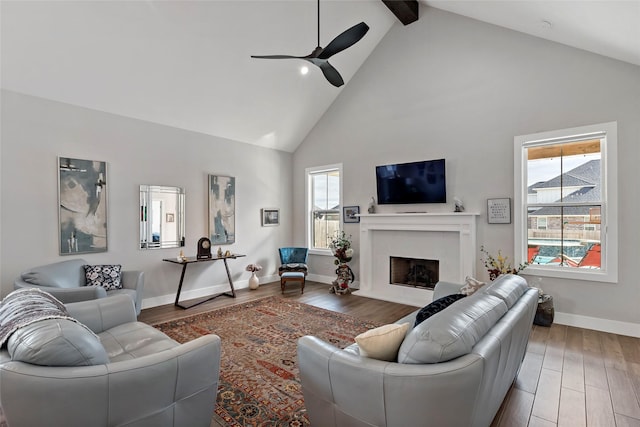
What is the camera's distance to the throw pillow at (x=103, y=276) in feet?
11.9

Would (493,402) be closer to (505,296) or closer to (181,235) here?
(505,296)

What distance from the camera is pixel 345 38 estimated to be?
284 centimetres

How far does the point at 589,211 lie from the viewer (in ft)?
12.3

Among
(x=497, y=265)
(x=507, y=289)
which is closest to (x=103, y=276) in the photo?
(x=507, y=289)

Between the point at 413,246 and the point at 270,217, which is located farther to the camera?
the point at 270,217

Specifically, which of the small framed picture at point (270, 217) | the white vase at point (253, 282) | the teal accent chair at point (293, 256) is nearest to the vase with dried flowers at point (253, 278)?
the white vase at point (253, 282)

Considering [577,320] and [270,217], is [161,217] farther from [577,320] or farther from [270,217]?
[577,320]

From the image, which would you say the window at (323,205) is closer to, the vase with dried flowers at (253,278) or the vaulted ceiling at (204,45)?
the vase with dried flowers at (253,278)

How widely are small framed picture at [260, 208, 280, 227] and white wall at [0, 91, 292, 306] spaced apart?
104mm

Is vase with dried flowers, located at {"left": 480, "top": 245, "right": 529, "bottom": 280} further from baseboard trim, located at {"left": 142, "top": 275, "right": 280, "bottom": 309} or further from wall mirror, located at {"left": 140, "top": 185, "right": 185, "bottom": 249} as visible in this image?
wall mirror, located at {"left": 140, "top": 185, "right": 185, "bottom": 249}

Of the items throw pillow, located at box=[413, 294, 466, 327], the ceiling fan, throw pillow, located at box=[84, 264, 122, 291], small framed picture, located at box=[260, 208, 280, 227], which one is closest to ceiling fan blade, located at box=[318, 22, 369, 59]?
the ceiling fan

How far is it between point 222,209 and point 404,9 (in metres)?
4.21

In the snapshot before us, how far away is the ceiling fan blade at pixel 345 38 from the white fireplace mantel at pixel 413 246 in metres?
2.75

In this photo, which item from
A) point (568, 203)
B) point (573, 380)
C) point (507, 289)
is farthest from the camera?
point (568, 203)
